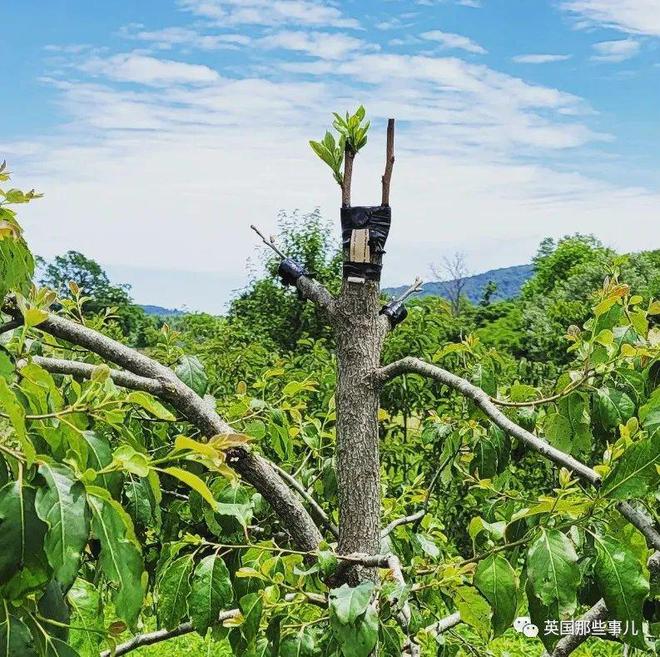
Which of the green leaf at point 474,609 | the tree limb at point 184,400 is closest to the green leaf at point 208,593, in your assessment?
the tree limb at point 184,400

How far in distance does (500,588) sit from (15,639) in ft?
2.26

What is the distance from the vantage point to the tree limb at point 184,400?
66.0 inches

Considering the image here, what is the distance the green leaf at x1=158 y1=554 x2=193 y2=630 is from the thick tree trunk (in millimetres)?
338

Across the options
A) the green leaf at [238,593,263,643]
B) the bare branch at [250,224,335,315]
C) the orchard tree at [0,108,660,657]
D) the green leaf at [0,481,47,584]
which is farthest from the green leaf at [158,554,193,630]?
the green leaf at [0,481,47,584]

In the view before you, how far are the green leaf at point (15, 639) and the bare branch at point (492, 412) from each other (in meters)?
0.85

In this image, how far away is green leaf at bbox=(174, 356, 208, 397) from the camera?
2008mm

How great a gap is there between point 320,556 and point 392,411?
510 centimetres

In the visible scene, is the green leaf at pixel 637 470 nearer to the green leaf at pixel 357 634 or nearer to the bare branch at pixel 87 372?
the green leaf at pixel 357 634

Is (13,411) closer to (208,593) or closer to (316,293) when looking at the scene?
(208,593)

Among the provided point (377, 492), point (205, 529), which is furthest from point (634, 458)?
point (205, 529)

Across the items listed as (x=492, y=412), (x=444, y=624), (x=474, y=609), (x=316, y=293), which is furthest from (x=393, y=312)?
(x=444, y=624)

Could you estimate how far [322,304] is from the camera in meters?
1.95

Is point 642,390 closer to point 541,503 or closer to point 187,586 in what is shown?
point 541,503

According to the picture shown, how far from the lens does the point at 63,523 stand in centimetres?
92
